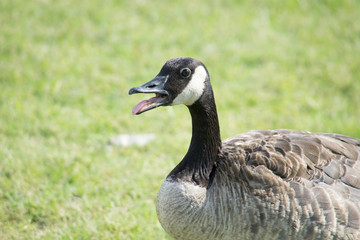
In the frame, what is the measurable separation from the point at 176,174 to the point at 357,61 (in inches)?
176

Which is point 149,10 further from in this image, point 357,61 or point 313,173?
point 313,173

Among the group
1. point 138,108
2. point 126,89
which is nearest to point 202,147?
point 138,108

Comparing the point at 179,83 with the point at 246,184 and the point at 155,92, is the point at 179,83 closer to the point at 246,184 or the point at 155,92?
the point at 155,92

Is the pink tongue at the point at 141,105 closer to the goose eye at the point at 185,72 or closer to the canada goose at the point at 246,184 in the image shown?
the canada goose at the point at 246,184

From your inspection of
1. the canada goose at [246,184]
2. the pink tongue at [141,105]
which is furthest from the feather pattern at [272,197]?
the pink tongue at [141,105]

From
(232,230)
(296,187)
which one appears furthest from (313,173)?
(232,230)

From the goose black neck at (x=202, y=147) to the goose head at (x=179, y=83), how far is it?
13 centimetres

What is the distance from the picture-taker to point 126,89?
20.6 feet

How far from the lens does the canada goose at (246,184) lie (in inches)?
130

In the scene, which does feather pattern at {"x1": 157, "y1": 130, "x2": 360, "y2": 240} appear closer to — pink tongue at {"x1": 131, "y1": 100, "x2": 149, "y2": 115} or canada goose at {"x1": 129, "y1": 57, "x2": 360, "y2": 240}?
canada goose at {"x1": 129, "y1": 57, "x2": 360, "y2": 240}

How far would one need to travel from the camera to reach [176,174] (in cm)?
361

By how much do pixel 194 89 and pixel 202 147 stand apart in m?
0.52

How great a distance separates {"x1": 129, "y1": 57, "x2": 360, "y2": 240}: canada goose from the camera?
3314 millimetres

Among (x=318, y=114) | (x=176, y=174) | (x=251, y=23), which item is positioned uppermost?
(x=251, y=23)
